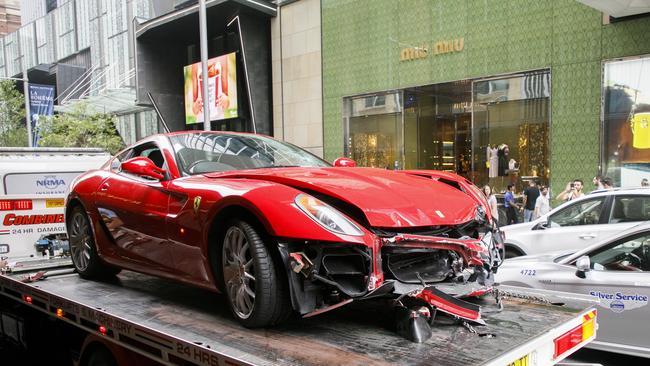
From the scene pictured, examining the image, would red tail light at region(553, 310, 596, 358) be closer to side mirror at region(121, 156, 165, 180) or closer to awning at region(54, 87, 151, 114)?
side mirror at region(121, 156, 165, 180)

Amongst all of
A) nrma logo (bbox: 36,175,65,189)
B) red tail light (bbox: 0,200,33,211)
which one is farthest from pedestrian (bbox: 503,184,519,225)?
red tail light (bbox: 0,200,33,211)

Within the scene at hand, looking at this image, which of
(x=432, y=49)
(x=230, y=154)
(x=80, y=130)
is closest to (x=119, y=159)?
(x=230, y=154)

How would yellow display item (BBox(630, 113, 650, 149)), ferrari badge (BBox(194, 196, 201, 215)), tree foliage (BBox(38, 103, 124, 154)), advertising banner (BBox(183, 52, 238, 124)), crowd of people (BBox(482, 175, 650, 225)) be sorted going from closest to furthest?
ferrari badge (BBox(194, 196, 201, 215)), crowd of people (BBox(482, 175, 650, 225)), yellow display item (BBox(630, 113, 650, 149)), advertising banner (BBox(183, 52, 238, 124)), tree foliage (BBox(38, 103, 124, 154))

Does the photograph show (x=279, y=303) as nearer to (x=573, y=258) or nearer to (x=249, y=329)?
(x=249, y=329)

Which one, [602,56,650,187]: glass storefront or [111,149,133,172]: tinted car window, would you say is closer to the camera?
[111,149,133,172]: tinted car window

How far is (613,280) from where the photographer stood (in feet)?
16.0

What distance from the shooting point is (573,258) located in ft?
17.4

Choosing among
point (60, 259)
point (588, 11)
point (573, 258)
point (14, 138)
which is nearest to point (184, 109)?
point (14, 138)

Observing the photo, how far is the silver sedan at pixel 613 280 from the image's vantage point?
4727mm

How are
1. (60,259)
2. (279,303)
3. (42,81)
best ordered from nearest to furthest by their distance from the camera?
(279,303) < (60,259) < (42,81)

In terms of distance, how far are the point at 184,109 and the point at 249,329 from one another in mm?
26738

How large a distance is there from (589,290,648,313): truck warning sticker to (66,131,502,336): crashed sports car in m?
1.99

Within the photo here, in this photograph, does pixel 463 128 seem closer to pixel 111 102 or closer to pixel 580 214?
pixel 580 214

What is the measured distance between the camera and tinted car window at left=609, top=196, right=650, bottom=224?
7.33 m
